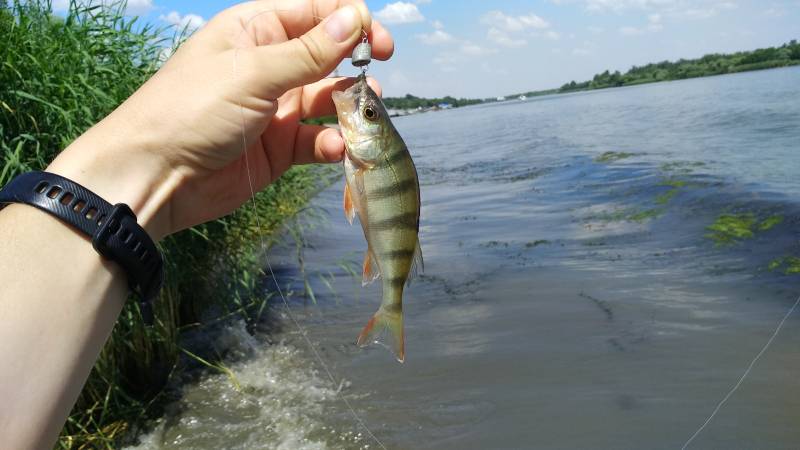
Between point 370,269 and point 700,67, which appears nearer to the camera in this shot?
point 370,269

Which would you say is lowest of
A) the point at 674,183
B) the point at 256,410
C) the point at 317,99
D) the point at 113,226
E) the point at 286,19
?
the point at 256,410

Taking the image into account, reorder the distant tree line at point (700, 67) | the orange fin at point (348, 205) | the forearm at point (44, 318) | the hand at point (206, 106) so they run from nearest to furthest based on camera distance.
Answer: the forearm at point (44, 318) → the hand at point (206, 106) → the orange fin at point (348, 205) → the distant tree line at point (700, 67)

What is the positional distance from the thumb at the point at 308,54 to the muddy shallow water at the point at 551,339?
348cm

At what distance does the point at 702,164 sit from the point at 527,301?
398 inches

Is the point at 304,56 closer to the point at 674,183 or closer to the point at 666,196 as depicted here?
the point at 666,196

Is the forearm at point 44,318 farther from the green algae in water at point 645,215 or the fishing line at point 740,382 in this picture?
the green algae in water at point 645,215

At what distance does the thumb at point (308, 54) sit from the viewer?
2.51m

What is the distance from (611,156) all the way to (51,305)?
1913 centimetres

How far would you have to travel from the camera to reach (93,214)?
204 cm

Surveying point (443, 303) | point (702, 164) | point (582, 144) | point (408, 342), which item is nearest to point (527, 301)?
point (443, 303)

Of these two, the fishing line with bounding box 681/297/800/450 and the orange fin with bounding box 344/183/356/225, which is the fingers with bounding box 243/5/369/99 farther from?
the fishing line with bounding box 681/297/800/450

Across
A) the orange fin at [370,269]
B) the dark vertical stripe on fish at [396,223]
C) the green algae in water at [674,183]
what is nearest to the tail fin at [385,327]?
the orange fin at [370,269]

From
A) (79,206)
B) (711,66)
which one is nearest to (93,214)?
(79,206)

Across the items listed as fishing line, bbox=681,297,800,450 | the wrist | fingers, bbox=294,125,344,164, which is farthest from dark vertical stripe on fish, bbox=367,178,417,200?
fishing line, bbox=681,297,800,450
